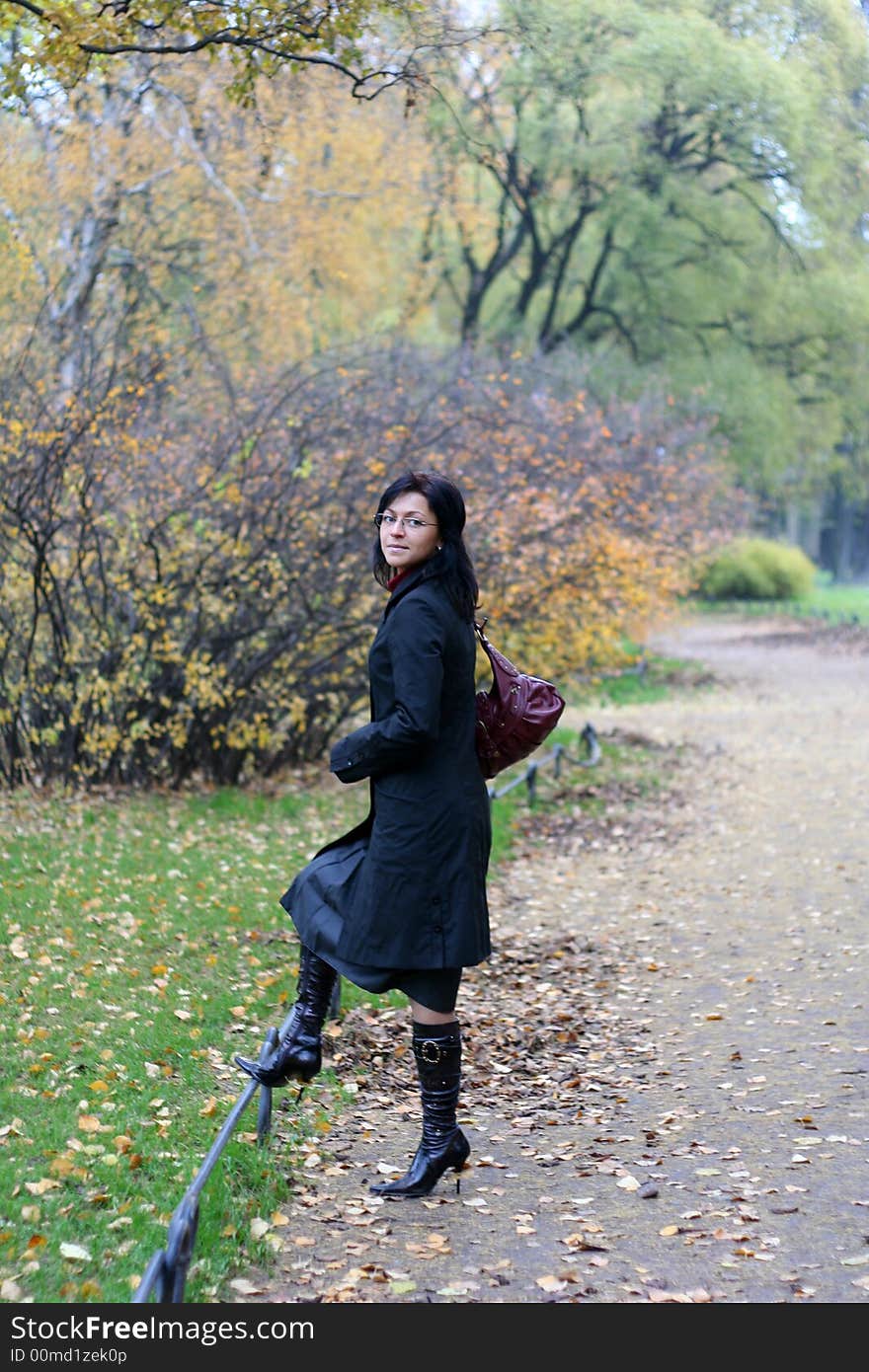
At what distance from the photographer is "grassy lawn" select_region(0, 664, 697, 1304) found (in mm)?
4301

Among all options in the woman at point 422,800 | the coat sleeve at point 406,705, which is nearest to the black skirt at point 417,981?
the woman at point 422,800

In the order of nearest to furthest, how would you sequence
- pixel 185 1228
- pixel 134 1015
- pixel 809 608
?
pixel 185 1228
pixel 134 1015
pixel 809 608

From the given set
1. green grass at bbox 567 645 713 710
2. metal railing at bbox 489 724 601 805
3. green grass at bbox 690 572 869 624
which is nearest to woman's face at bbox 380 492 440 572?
metal railing at bbox 489 724 601 805

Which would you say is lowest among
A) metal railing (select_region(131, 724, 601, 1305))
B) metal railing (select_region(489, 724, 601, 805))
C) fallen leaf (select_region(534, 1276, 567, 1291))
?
metal railing (select_region(489, 724, 601, 805))

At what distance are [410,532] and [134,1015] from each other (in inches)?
115

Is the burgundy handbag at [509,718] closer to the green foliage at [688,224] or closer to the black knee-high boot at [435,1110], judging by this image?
the black knee-high boot at [435,1110]

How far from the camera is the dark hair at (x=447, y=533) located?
4.50 metres

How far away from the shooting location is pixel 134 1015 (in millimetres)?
6398

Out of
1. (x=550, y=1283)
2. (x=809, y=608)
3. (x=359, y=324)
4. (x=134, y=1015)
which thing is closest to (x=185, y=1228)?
(x=550, y=1283)

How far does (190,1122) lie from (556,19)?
356 inches

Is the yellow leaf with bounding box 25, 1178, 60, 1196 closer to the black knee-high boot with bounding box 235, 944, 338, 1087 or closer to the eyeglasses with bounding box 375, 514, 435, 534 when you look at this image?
the black knee-high boot with bounding box 235, 944, 338, 1087

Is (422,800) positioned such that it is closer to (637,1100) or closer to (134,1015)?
(637,1100)
